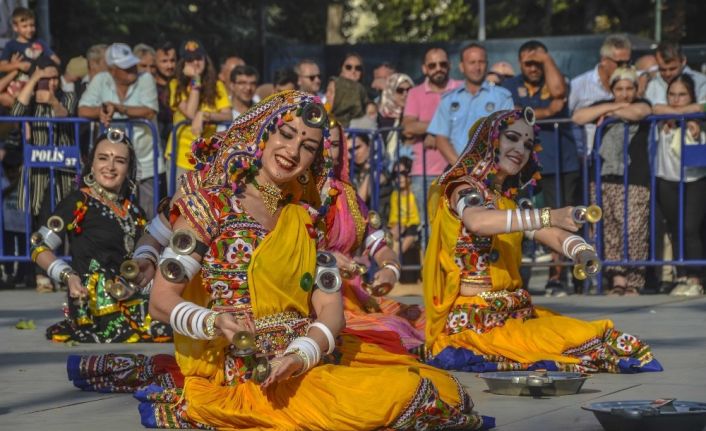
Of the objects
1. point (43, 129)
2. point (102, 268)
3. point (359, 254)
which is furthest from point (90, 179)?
point (43, 129)

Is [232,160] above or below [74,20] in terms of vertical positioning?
below

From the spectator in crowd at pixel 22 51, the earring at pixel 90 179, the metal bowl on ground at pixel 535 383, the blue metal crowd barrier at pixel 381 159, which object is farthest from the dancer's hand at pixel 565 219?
the spectator in crowd at pixel 22 51

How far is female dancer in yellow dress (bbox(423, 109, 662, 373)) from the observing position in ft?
26.4

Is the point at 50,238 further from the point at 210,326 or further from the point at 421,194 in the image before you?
the point at 421,194

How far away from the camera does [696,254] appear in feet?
41.2

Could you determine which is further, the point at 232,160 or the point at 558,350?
the point at 558,350

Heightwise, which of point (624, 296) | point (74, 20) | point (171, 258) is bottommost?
point (624, 296)

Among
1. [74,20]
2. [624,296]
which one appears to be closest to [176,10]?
[74,20]

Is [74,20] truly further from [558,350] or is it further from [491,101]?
[558,350]

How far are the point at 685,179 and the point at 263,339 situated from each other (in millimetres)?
7243

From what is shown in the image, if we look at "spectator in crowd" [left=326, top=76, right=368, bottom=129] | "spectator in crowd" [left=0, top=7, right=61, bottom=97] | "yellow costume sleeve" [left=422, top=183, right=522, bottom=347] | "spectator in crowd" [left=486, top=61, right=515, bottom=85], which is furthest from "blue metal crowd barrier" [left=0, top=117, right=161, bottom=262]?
"yellow costume sleeve" [left=422, top=183, right=522, bottom=347]

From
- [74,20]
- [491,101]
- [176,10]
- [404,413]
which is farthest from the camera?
[176,10]

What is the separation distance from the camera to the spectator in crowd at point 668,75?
12.9m

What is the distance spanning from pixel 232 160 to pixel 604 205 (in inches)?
284
